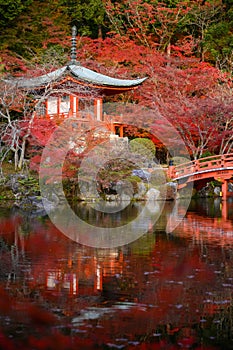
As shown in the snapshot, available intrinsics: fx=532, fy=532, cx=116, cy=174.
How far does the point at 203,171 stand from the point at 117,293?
46.7 ft

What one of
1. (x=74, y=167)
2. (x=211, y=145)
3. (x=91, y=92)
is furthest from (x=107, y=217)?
(x=211, y=145)

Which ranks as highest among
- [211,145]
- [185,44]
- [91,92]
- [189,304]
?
[185,44]

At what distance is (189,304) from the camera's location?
6473mm

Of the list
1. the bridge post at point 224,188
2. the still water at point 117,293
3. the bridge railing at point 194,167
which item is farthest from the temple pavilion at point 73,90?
the still water at point 117,293

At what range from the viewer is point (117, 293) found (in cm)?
694

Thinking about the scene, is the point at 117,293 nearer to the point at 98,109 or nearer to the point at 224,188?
the point at 224,188

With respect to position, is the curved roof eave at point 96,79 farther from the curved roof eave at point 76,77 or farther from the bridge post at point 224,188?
the bridge post at point 224,188

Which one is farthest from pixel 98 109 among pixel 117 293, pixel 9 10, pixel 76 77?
pixel 117 293

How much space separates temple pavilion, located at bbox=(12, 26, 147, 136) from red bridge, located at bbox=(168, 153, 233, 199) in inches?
157

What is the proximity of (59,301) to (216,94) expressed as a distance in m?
18.6

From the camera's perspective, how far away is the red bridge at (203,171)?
20.3 meters

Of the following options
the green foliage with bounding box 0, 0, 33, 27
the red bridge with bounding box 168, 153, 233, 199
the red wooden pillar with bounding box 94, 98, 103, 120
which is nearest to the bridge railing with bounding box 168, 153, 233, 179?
the red bridge with bounding box 168, 153, 233, 199

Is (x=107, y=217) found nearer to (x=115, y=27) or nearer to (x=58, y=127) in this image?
(x=58, y=127)

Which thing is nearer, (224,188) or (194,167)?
(194,167)
